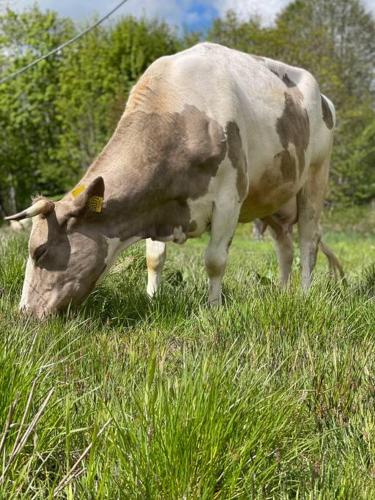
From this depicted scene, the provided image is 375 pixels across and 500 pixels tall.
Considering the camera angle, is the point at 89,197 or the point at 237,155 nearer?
the point at 89,197

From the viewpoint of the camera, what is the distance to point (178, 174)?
4.70 metres

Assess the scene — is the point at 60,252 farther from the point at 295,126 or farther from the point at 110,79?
the point at 110,79

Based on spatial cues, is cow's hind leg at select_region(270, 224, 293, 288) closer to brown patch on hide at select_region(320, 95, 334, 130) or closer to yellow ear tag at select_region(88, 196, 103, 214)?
brown patch on hide at select_region(320, 95, 334, 130)

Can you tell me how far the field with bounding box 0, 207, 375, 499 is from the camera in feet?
6.11

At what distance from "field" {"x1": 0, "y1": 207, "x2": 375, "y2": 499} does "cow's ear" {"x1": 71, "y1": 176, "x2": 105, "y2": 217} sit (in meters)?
0.84

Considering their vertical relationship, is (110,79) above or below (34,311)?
below

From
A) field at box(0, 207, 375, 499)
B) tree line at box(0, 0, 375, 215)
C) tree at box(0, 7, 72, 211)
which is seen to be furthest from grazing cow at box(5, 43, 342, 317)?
tree at box(0, 7, 72, 211)

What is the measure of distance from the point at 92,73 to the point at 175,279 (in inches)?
1011

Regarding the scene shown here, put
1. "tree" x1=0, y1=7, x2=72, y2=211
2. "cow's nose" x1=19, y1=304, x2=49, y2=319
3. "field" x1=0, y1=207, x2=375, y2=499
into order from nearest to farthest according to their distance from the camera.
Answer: "field" x1=0, y1=207, x2=375, y2=499, "cow's nose" x1=19, y1=304, x2=49, y2=319, "tree" x1=0, y1=7, x2=72, y2=211

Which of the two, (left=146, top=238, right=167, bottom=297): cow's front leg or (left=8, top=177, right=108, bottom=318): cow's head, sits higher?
(left=8, top=177, right=108, bottom=318): cow's head

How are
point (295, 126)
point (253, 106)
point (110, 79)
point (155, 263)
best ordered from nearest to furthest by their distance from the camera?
point (253, 106), point (155, 263), point (295, 126), point (110, 79)

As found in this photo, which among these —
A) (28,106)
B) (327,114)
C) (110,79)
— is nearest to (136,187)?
(327,114)

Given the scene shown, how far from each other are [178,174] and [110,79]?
26.1 meters

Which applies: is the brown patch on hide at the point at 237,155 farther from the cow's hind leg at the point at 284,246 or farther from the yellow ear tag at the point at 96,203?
the cow's hind leg at the point at 284,246
